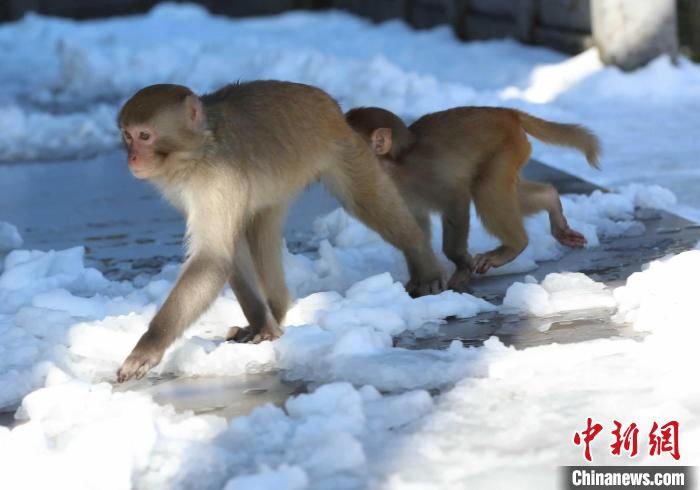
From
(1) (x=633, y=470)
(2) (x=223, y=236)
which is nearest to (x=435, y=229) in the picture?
(2) (x=223, y=236)

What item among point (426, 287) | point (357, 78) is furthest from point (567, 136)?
point (357, 78)

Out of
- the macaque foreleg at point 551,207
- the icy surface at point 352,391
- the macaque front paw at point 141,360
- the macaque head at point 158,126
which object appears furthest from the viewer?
the macaque foreleg at point 551,207

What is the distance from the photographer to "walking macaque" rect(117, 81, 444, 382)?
3.96m

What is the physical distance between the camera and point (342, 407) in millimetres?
3305

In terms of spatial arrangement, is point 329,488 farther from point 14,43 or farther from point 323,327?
point 14,43

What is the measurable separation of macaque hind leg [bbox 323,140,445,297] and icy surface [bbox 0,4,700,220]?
1.47 metres

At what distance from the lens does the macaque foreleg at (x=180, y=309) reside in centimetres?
383

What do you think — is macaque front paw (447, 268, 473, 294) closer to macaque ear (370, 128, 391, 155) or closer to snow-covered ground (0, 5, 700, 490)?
snow-covered ground (0, 5, 700, 490)

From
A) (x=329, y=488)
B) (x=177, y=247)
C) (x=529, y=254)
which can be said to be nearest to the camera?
(x=329, y=488)

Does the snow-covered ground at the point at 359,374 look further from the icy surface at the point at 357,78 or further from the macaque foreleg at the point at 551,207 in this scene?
the icy surface at the point at 357,78

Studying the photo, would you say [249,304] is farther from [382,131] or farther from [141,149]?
[382,131]

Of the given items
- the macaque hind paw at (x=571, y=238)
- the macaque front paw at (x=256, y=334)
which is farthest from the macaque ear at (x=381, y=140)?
the macaque front paw at (x=256, y=334)

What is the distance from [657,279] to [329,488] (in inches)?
66.9


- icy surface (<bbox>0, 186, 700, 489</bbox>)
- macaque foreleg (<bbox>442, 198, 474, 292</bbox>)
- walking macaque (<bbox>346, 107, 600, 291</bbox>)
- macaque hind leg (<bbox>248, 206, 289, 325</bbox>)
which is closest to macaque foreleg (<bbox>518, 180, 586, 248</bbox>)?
walking macaque (<bbox>346, 107, 600, 291</bbox>)
